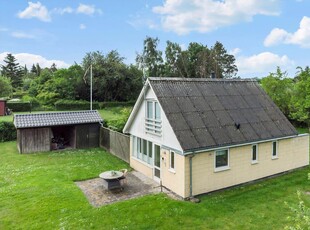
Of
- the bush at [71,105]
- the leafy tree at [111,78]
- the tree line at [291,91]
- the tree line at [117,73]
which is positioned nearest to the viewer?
the tree line at [291,91]

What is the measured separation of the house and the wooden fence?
3.95 ft

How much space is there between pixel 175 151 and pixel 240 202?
352cm

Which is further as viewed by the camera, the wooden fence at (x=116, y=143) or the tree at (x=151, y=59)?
the tree at (x=151, y=59)

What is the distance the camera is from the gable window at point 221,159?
39.3ft

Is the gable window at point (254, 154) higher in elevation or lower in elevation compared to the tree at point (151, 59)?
lower

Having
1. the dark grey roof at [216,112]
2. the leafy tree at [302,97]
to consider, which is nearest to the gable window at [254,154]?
the dark grey roof at [216,112]

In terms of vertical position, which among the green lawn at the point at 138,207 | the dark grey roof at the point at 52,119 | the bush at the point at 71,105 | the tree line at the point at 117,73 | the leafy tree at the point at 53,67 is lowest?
the green lawn at the point at 138,207

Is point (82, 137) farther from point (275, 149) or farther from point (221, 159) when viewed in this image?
point (275, 149)

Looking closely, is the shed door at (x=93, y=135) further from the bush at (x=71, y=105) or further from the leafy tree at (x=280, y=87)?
the bush at (x=71, y=105)

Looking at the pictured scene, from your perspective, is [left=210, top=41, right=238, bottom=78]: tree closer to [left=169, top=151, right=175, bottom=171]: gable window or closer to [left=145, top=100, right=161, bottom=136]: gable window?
[left=145, top=100, right=161, bottom=136]: gable window

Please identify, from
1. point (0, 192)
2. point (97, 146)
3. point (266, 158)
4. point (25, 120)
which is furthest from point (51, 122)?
point (266, 158)

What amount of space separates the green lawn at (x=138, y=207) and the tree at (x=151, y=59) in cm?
4617

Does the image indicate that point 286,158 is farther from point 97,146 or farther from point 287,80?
point 287,80

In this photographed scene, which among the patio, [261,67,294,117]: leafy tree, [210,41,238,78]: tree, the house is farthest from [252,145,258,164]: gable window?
[210,41,238,78]: tree
